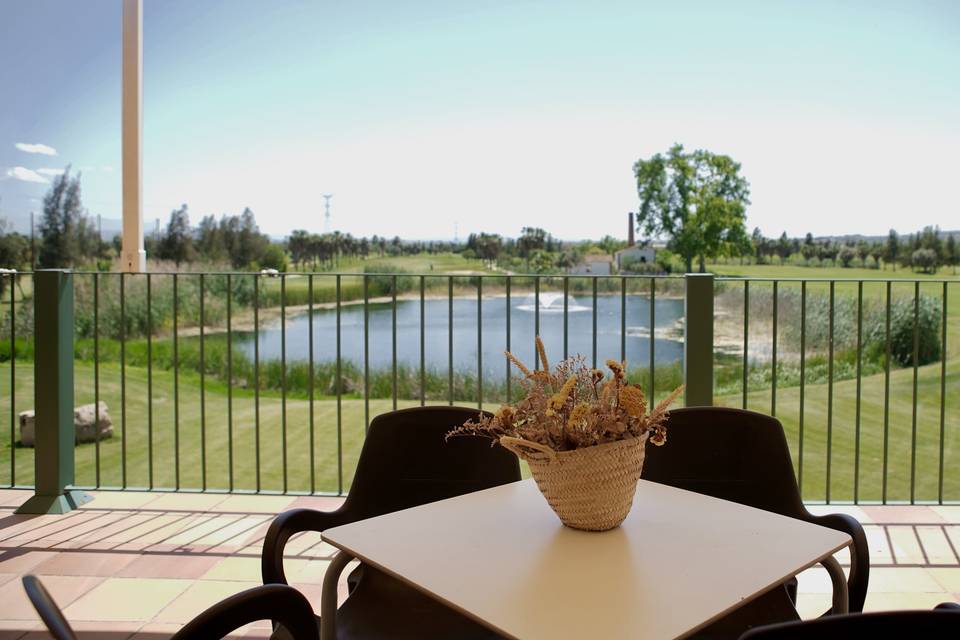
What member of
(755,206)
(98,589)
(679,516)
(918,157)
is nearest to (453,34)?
(755,206)

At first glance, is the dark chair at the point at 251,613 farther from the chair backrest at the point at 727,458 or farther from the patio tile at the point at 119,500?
the patio tile at the point at 119,500

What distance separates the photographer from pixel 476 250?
6.75 metres

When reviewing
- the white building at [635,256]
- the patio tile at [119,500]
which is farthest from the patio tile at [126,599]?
the white building at [635,256]

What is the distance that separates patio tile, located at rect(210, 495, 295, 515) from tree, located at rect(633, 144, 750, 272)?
4081 mm

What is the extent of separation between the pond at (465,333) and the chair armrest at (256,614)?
4144 mm

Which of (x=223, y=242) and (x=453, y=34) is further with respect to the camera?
(x=453, y=34)

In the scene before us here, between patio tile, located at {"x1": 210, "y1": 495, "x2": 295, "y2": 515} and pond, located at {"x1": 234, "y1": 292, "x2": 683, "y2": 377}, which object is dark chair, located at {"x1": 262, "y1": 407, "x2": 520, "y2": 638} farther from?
pond, located at {"x1": 234, "y1": 292, "x2": 683, "y2": 377}

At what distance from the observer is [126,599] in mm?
2432

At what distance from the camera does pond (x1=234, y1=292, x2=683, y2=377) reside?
578 cm

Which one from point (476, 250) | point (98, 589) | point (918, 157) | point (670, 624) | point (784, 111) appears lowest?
point (98, 589)

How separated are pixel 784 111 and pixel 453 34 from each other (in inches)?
158

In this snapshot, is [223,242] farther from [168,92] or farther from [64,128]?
[168,92]

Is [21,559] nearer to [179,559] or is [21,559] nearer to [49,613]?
[179,559]

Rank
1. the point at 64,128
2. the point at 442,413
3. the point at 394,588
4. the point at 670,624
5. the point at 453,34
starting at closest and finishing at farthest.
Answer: the point at 670,624 < the point at 394,588 < the point at 442,413 < the point at 64,128 < the point at 453,34
